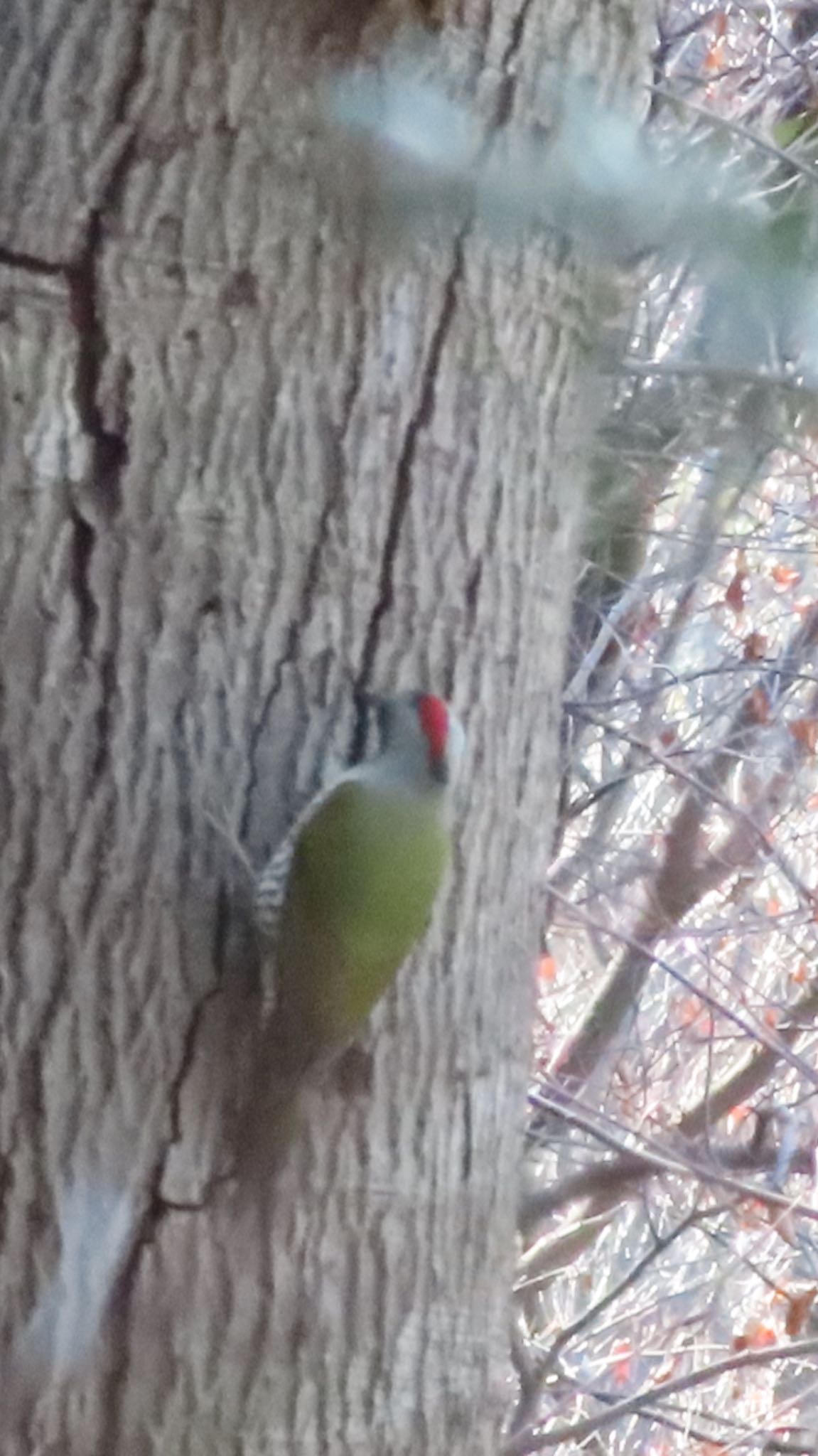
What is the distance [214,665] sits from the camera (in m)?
1.31

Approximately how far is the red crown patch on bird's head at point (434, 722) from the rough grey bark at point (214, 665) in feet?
0.16

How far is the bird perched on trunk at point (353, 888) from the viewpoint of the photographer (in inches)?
51.9

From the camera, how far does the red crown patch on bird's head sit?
1.36 meters

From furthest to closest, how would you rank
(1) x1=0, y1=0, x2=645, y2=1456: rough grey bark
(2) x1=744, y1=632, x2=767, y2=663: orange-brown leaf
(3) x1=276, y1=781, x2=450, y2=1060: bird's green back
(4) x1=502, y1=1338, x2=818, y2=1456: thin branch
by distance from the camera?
(2) x1=744, y1=632, x2=767, y2=663: orange-brown leaf → (4) x1=502, y1=1338, x2=818, y2=1456: thin branch → (3) x1=276, y1=781, x2=450, y2=1060: bird's green back → (1) x1=0, y1=0, x2=645, y2=1456: rough grey bark

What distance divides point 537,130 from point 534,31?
308 millimetres

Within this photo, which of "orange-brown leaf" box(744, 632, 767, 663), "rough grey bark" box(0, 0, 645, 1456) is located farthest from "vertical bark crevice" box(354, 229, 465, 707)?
"orange-brown leaf" box(744, 632, 767, 663)

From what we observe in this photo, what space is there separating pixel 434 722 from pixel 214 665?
0.19 m

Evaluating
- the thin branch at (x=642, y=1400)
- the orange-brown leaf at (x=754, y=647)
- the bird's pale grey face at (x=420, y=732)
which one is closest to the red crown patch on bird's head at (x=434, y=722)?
the bird's pale grey face at (x=420, y=732)

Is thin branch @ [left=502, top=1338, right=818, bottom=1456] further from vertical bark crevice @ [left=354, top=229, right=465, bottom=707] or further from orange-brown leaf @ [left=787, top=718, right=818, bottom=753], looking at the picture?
vertical bark crevice @ [left=354, top=229, right=465, bottom=707]

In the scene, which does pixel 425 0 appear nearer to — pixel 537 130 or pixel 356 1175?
pixel 537 130

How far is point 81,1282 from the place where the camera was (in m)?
1.25

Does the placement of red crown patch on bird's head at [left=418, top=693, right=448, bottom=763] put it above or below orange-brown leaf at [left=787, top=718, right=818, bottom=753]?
above

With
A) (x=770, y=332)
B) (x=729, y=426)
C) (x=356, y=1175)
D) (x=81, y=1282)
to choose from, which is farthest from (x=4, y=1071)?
(x=770, y=332)

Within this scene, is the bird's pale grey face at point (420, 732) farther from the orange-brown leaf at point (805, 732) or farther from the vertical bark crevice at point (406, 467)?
the orange-brown leaf at point (805, 732)
